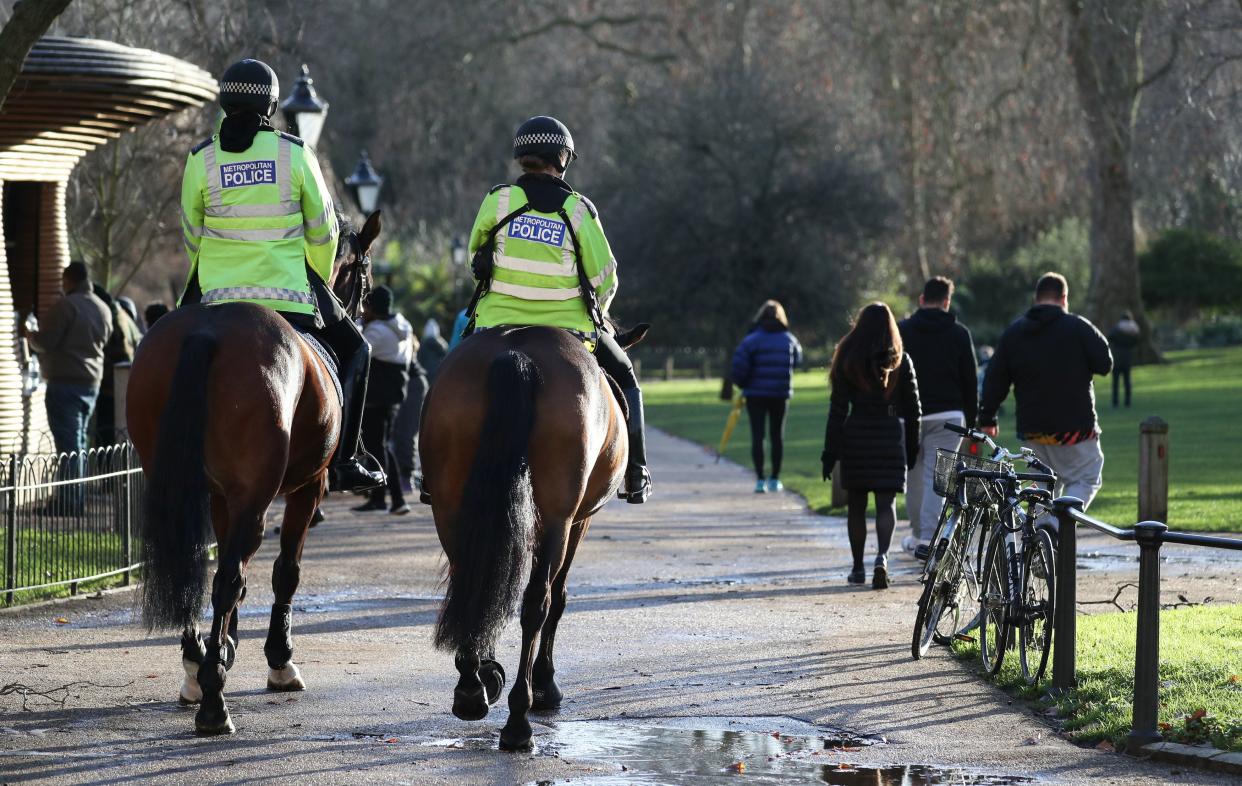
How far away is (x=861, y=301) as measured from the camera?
170ft

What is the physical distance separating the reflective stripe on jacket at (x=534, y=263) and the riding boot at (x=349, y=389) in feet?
3.21

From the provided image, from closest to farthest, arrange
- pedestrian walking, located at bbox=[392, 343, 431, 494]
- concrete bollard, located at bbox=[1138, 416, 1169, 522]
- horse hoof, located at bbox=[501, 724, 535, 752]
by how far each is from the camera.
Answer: horse hoof, located at bbox=[501, 724, 535, 752] < concrete bollard, located at bbox=[1138, 416, 1169, 522] < pedestrian walking, located at bbox=[392, 343, 431, 494]

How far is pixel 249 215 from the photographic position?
773 centimetres

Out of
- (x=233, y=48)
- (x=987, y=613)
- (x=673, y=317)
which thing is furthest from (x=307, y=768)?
(x=673, y=317)

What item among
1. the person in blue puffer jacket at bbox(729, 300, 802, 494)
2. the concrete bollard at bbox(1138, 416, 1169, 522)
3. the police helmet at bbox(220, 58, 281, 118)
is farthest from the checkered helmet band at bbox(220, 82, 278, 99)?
the person in blue puffer jacket at bbox(729, 300, 802, 494)

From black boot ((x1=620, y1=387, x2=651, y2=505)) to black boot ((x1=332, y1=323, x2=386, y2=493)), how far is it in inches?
49.1

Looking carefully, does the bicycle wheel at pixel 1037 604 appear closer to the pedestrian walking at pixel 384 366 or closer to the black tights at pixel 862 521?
the black tights at pixel 862 521

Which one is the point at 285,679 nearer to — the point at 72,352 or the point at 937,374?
the point at 937,374

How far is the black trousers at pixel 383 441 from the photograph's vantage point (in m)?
16.2

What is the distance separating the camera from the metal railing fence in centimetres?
1079

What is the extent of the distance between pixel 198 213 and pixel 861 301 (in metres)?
44.8

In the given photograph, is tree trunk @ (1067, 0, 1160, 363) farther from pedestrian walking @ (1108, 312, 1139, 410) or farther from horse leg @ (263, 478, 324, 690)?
horse leg @ (263, 478, 324, 690)

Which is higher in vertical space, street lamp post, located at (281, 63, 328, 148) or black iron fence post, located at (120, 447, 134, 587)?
street lamp post, located at (281, 63, 328, 148)

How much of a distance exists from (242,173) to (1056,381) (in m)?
6.36
